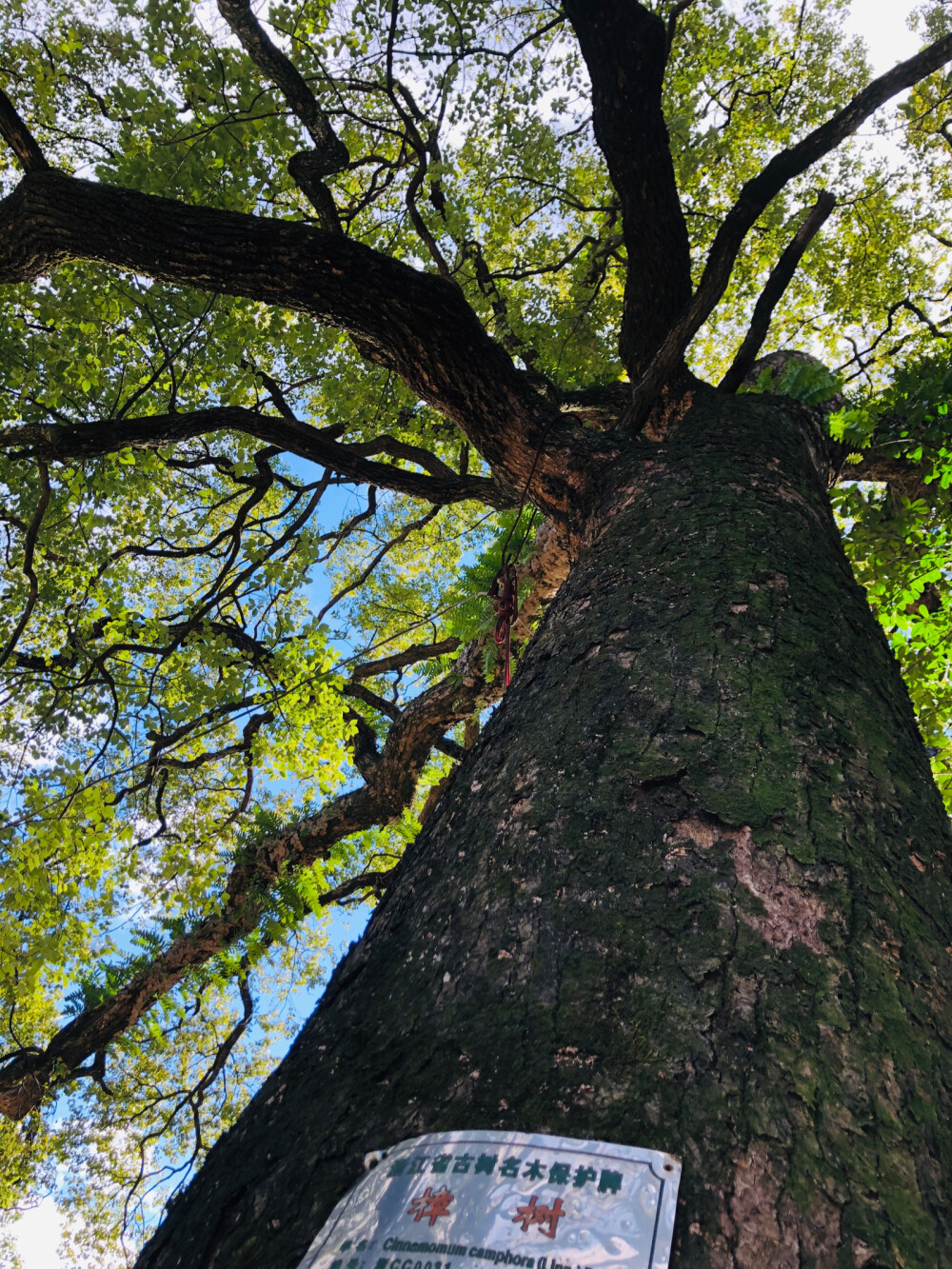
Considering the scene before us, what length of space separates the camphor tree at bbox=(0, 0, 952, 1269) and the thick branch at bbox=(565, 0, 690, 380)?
0.07 feet

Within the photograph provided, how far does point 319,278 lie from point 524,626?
3061 millimetres

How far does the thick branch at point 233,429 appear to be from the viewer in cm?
430

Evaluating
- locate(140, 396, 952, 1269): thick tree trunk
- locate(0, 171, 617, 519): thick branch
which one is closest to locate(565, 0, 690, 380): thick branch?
locate(0, 171, 617, 519): thick branch

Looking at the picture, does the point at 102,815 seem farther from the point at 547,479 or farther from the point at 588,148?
the point at 588,148

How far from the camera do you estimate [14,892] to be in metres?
4.23

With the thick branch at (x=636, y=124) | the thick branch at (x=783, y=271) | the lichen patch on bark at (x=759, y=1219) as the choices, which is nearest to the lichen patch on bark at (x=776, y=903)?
the lichen patch on bark at (x=759, y=1219)

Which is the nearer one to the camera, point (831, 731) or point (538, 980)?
point (538, 980)

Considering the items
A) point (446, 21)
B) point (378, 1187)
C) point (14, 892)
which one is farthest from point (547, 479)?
point (446, 21)

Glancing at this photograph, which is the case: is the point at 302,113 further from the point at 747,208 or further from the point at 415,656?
the point at 415,656

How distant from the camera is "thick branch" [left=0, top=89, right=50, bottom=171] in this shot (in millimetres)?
3400

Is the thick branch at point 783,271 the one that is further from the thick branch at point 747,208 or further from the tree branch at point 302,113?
Result: the tree branch at point 302,113

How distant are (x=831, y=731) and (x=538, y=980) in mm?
874

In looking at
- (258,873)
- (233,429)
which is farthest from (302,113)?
(258,873)

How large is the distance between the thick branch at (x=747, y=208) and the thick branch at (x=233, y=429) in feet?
4.99
